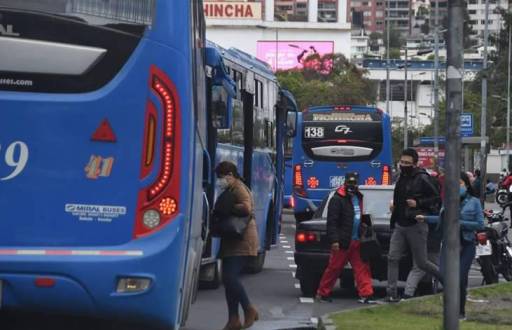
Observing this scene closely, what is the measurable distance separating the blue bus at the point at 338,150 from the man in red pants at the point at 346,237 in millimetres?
17327

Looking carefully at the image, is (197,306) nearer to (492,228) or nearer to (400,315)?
(400,315)

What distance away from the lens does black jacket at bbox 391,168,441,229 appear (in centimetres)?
1478

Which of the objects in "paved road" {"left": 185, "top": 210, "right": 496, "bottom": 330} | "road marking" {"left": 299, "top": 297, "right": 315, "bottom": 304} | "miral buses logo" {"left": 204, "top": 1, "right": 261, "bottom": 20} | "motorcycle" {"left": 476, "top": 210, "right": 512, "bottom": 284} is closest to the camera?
"paved road" {"left": 185, "top": 210, "right": 496, "bottom": 330}

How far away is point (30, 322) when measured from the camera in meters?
8.44

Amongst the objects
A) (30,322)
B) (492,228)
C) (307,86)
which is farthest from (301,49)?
(30,322)

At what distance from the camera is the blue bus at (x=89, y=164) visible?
7.78m

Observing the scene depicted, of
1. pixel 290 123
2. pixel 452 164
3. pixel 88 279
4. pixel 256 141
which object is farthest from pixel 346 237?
pixel 290 123

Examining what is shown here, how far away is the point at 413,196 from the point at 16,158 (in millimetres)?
7771

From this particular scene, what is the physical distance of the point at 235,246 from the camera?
42.4 ft

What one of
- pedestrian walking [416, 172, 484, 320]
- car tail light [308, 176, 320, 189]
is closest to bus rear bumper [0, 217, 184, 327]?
pedestrian walking [416, 172, 484, 320]

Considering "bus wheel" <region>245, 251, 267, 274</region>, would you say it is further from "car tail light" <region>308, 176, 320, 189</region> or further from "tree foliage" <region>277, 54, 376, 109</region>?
"tree foliage" <region>277, 54, 376, 109</region>

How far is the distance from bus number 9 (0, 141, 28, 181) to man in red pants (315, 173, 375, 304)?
8.32 meters

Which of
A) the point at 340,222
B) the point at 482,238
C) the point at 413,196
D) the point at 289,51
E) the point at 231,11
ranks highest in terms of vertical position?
the point at 231,11

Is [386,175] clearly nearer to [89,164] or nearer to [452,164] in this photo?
[452,164]
